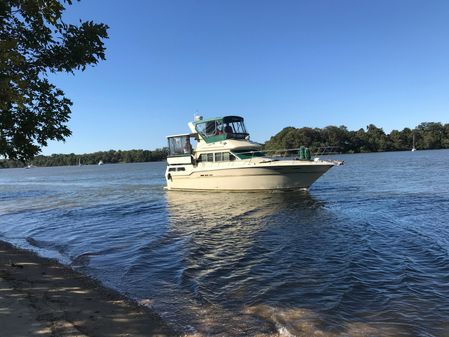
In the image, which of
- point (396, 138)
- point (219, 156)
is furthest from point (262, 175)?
point (396, 138)

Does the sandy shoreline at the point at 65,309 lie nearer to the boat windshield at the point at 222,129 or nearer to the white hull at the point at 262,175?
the white hull at the point at 262,175

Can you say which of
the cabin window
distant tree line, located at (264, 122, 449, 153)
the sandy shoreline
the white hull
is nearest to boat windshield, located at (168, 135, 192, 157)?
the white hull

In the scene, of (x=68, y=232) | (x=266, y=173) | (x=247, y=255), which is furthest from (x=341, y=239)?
(x=266, y=173)

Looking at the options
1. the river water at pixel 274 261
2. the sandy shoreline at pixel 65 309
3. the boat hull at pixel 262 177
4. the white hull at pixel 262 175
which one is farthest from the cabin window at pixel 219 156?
the sandy shoreline at pixel 65 309

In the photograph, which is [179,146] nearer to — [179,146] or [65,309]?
[179,146]

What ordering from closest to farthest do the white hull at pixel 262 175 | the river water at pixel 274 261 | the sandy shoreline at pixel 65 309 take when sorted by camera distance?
the sandy shoreline at pixel 65 309 → the river water at pixel 274 261 → the white hull at pixel 262 175

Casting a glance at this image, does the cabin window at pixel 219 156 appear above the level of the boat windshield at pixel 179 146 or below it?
below

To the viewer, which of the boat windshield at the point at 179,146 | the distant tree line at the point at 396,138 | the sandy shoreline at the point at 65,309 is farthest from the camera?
the distant tree line at the point at 396,138

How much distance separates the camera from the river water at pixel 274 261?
680 centimetres

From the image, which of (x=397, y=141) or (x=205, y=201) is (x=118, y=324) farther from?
(x=397, y=141)

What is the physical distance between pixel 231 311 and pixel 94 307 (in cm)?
242

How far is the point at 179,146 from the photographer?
97.9 ft

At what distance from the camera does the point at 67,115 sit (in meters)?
7.11

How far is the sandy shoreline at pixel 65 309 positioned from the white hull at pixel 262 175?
16.8 meters
